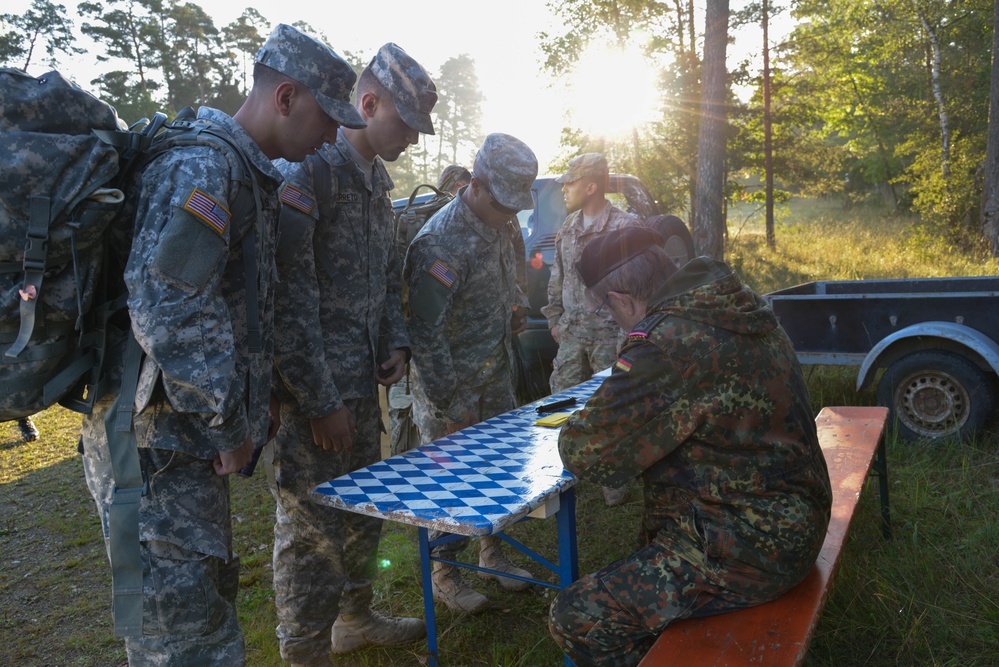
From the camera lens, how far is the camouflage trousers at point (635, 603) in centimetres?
198

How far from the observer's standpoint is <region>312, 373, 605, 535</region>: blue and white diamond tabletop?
1.98 meters

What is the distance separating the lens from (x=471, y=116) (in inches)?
1938

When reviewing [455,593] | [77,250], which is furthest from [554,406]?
[77,250]

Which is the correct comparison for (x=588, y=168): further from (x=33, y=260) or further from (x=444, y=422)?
(x=33, y=260)

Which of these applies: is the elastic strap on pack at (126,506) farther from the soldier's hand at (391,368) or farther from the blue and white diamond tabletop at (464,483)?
the soldier's hand at (391,368)

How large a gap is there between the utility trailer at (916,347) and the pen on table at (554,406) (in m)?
2.23

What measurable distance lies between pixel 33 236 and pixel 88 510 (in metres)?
4.04

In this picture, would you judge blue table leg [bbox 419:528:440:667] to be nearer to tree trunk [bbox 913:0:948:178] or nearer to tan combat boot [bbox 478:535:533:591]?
tan combat boot [bbox 478:535:533:591]

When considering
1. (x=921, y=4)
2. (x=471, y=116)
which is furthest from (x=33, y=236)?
(x=471, y=116)

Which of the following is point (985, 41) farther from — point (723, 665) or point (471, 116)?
point (471, 116)

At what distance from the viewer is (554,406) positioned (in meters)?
3.12

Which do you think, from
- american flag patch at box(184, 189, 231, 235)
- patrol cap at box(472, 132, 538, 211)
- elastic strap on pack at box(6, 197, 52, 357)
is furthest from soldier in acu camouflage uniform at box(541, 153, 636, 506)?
elastic strap on pack at box(6, 197, 52, 357)

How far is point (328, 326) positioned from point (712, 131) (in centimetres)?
831

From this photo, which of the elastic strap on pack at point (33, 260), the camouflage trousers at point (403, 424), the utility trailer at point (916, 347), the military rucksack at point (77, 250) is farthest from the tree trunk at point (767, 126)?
the elastic strap on pack at point (33, 260)
